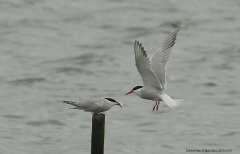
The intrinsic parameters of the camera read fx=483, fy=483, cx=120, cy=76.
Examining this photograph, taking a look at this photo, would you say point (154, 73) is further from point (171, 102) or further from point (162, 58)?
point (162, 58)

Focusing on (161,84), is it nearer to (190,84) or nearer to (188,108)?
(188,108)

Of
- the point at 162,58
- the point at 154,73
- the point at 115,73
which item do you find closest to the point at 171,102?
the point at 154,73

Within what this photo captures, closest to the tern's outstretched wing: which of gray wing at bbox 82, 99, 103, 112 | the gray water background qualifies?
gray wing at bbox 82, 99, 103, 112

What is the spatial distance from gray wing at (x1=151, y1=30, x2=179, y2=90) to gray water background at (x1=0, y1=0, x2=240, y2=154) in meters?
2.94

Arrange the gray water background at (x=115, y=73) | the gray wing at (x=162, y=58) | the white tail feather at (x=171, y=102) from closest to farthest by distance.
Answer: the white tail feather at (x=171, y=102)
the gray wing at (x=162, y=58)
the gray water background at (x=115, y=73)

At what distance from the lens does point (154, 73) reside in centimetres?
717

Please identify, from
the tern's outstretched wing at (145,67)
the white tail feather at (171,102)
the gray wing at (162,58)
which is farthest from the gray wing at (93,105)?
the gray wing at (162,58)

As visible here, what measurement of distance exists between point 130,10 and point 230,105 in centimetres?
1209

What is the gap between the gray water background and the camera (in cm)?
1150

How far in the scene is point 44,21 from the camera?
76.1 feet

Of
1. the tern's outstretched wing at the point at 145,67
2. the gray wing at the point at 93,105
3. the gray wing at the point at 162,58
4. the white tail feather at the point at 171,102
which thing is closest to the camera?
the gray wing at the point at 93,105

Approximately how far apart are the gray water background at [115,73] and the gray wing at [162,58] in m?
2.94

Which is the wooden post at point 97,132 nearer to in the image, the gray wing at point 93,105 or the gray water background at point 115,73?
the gray wing at point 93,105

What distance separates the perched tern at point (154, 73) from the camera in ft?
22.5
